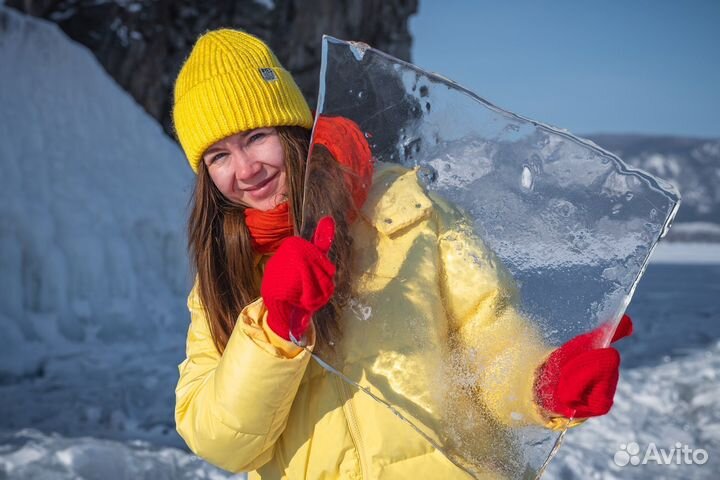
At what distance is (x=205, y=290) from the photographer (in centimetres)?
145

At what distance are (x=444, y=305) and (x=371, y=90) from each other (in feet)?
1.24

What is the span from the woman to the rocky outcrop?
9.34 metres

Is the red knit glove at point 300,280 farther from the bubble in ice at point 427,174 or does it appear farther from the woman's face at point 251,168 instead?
the woman's face at point 251,168

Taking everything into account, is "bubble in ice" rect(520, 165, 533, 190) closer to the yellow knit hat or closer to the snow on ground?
the yellow knit hat

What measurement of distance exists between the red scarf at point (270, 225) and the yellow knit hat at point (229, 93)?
0.17m

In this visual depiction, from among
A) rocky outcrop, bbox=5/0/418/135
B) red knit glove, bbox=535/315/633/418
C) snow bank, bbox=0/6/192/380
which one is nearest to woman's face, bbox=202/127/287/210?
red knit glove, bbox=535/315/633/418

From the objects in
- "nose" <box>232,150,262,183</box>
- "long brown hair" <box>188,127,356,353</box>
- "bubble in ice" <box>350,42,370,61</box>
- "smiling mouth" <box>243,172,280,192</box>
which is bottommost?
"long brown hair" <box>188,127,356,353</box>

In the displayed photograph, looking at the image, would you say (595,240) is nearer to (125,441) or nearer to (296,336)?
(296,336)

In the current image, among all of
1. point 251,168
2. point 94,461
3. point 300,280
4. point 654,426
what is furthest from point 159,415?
point 300,280

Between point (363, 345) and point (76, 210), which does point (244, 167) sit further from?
point (76, 210)

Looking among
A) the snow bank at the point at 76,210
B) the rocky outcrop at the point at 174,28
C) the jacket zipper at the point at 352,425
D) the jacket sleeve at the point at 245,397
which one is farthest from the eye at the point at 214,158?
the rocky outcrop at the point at 174,28

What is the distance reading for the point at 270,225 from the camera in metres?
1.39

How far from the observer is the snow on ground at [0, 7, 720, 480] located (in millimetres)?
3105

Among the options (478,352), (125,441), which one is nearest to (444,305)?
(478,352)
